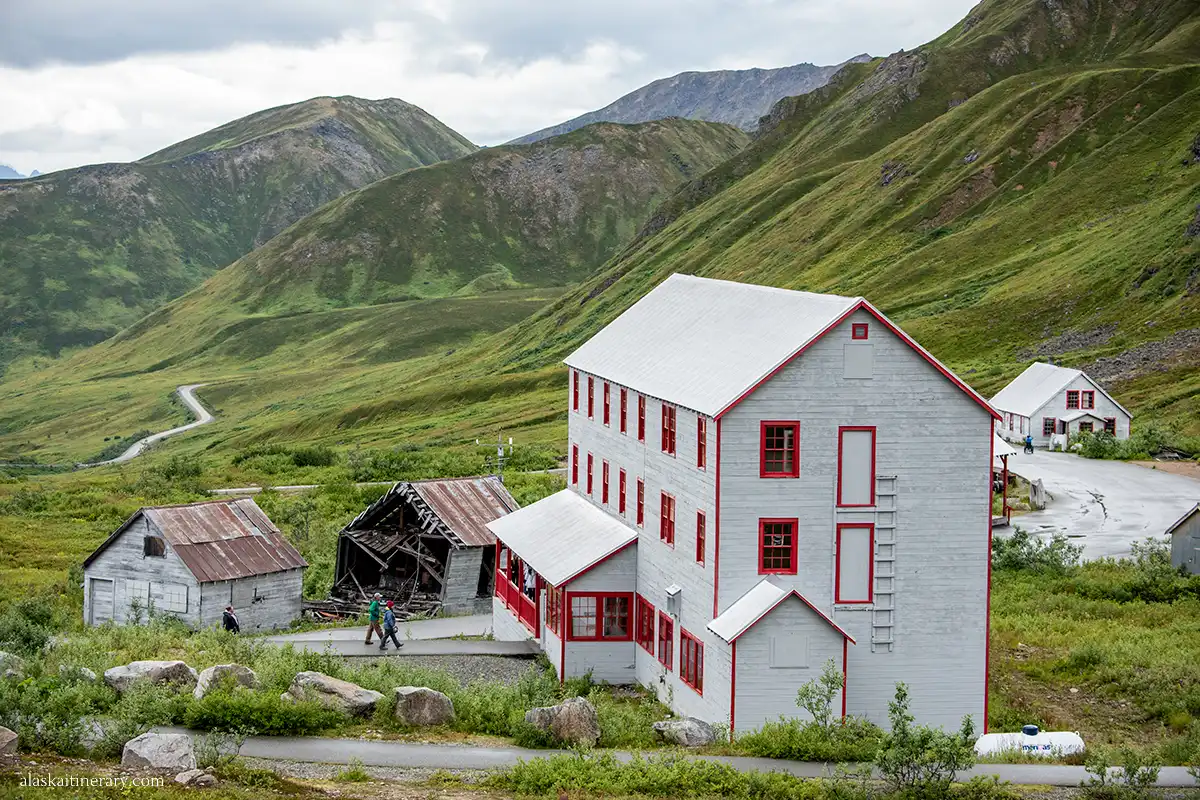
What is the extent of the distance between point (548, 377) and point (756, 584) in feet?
364

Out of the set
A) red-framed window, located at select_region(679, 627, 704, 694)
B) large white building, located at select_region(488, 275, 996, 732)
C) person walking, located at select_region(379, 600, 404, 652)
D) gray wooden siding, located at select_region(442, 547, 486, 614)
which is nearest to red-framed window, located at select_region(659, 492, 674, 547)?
large white building, located at select_region(488, 275, 996, 732)

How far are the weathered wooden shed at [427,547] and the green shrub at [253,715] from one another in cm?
2309

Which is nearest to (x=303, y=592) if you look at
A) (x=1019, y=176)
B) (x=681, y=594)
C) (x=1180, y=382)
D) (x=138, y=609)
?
(x=138, y=609)

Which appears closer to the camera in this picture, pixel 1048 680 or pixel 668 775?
pixel 668 775

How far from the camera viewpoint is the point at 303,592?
173 feet

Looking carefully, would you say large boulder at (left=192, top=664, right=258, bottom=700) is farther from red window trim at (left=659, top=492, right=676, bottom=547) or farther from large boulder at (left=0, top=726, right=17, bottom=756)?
red window trim at (left=659, top=492, right=676, bottom=547)

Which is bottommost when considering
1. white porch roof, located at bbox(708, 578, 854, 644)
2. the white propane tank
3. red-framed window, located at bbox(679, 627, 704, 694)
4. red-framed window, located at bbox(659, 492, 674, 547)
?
the white propane tank

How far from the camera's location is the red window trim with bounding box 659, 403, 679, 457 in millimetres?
37875

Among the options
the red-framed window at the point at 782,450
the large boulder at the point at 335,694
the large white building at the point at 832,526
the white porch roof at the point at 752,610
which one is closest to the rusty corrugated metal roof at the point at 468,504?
the large white building at the point at 832,526

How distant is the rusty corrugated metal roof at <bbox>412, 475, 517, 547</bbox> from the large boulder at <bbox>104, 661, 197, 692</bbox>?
21555 mm

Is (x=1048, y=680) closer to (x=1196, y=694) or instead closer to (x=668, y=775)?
(x=1196, y=694)

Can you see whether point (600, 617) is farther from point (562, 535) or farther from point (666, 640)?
point (562, 535)

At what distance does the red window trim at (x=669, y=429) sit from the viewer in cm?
3788

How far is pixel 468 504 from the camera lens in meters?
52.8
